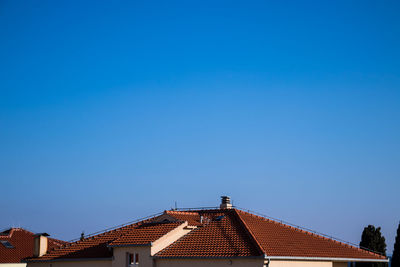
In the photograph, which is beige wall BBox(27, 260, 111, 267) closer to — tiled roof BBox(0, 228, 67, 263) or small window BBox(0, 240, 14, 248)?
tiled roof BBox(0, 228, 67, 263)

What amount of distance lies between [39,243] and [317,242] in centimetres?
2212

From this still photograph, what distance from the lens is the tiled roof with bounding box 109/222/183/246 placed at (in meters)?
37.7

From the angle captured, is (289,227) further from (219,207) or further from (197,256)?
(197,256)

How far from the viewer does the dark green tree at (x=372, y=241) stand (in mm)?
52031

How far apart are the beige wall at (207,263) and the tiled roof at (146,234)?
5.45 ft

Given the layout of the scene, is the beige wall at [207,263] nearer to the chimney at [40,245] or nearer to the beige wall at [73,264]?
the beige wall at [73,264]

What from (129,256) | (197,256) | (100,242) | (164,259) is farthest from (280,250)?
(100,242)

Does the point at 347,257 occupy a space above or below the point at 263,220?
below

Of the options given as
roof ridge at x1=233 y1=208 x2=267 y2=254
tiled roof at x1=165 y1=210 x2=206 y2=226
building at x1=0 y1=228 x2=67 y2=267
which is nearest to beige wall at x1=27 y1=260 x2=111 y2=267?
tiled roof at x1=165 y1=210 x2=206 y2=226

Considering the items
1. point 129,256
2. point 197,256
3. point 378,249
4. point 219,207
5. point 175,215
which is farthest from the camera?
point 378,249

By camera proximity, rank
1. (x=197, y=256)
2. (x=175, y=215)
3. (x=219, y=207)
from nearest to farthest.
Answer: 1. (x=197, y=256)
2. (x=175, y=215)
3. (x=219, y=207)

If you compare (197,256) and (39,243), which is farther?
(39,243)

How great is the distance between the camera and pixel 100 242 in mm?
44719

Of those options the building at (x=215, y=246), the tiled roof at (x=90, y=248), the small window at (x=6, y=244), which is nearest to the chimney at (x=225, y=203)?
the building at (x=215, y=246)
